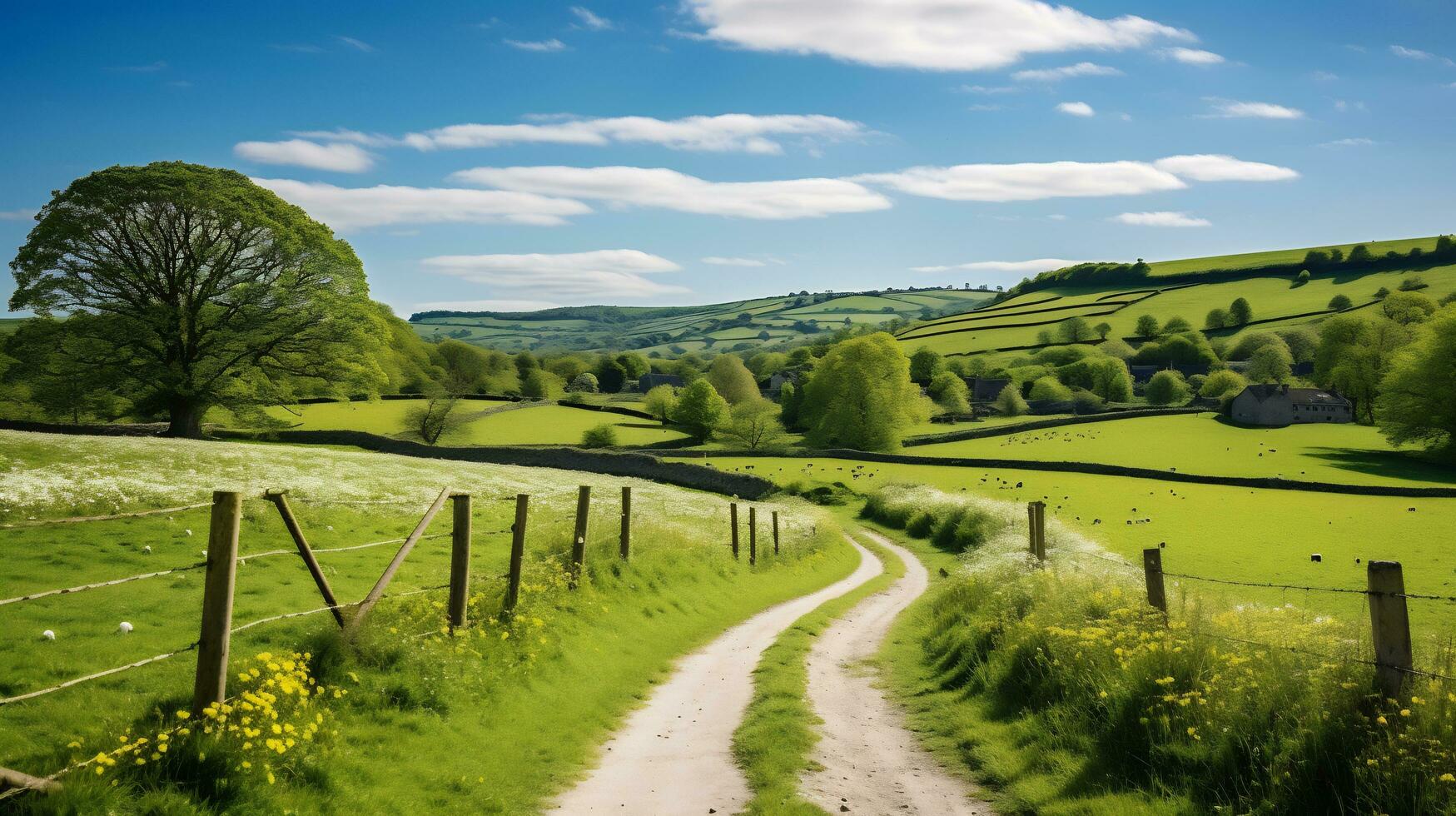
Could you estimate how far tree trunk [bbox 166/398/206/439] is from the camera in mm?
37531

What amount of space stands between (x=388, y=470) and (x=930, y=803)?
91.2 ft

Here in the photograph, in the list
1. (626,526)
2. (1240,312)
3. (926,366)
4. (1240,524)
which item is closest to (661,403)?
(926,366)

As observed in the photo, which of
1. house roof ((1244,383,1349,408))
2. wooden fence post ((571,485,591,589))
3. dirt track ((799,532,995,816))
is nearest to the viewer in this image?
dirt track ((799,532,995,816))

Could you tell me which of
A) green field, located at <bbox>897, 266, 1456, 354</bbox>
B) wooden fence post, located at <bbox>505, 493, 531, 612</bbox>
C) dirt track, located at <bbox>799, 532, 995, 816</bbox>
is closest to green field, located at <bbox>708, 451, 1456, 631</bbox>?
dirt track, located at <bbox>799, 532, 995, 816</bbox>

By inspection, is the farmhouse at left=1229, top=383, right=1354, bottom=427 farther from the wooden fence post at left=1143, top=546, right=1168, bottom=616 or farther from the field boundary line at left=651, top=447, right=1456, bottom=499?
the wooden fence post at left=1143, top=546, right=1168, bottom=616

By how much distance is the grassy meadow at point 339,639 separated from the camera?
26.3 ft

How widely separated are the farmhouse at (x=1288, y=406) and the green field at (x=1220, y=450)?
10.3 ft

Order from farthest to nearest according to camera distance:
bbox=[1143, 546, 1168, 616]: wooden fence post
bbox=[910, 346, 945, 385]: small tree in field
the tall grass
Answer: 1. bbox=[910, 346, 945, 385]: small tree in field
2. bbox=[1143, 546, 1168, 616]: wooden fence post
3. the tall grass

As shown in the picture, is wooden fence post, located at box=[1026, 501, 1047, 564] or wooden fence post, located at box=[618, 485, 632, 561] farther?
wooden fence post, located at box=[1026, 501, 1047, 564]

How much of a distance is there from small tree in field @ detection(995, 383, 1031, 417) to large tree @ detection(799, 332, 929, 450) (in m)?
37.5

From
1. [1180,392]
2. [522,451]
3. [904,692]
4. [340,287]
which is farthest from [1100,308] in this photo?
[904,692]

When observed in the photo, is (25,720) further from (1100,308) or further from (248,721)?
(1100,308)

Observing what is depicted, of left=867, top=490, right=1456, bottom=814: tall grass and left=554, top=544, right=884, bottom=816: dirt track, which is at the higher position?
left=867, top=490, right=1456, bottom=814: tall grass

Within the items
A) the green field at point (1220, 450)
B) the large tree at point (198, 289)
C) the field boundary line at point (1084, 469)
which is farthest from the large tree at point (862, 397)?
the large tree at point (198, 289)
